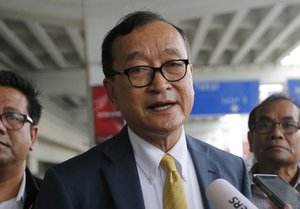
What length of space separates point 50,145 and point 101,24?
1037 centimetres

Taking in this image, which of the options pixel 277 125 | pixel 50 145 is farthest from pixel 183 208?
pixel 50 145

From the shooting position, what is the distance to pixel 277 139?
7.80 feet

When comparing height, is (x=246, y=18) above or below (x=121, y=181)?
above

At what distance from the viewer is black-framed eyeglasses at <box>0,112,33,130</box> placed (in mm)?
2080

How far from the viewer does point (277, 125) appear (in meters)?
2.42

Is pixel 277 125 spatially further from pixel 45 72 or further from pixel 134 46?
pixel 45 72

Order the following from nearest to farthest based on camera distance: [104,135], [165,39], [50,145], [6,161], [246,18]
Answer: [165,39] → [6,161] → [104,135] → [246,18] → [50,145]

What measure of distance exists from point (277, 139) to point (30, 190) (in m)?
1.30

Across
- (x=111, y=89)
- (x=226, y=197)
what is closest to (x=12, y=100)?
(x=111, y=89)

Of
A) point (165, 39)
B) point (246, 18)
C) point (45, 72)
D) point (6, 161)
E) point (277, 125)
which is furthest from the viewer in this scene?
point (45, 72)

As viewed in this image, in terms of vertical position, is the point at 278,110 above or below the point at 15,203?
above

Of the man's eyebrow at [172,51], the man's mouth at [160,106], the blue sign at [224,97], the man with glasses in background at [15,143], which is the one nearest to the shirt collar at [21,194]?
the man with glasses in background at [15,143]

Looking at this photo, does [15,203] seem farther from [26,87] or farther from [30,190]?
[26,87]

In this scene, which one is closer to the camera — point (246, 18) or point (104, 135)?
point (104, 135)
